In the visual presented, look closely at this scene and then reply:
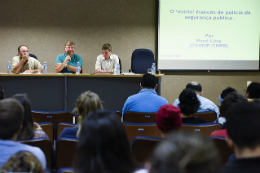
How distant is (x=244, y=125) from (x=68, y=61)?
4256 mm

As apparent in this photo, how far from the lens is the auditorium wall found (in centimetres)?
634

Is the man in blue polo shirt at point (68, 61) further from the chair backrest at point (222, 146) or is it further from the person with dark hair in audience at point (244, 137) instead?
the person with dark hair in audience at point (244, 137)

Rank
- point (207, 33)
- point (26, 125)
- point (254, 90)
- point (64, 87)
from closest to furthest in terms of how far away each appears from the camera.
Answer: point (26, 125) < point (254, 90) < point (64, 87) < point (207, 33)

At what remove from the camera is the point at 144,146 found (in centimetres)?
176

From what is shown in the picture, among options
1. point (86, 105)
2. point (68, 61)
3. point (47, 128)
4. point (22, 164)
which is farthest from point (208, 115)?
point (68, 61)

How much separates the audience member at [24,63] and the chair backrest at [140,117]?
2.43m

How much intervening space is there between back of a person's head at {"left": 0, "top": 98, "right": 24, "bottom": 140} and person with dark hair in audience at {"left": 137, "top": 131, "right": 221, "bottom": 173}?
0.99m

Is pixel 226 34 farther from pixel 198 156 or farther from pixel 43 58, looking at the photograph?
pixel 198 156

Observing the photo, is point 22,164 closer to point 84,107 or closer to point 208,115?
point 84,107

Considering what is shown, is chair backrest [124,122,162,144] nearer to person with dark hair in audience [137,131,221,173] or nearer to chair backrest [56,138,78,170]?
chair backrest [56,138,78,170]

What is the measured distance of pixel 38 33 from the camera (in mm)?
6414

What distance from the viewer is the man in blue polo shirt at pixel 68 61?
15.7 feet

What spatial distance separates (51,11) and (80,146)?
603cm

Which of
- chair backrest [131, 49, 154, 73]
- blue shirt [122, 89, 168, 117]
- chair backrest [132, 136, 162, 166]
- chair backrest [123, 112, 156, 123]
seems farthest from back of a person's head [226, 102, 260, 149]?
chair backrest [131, 49, 154, 73]
